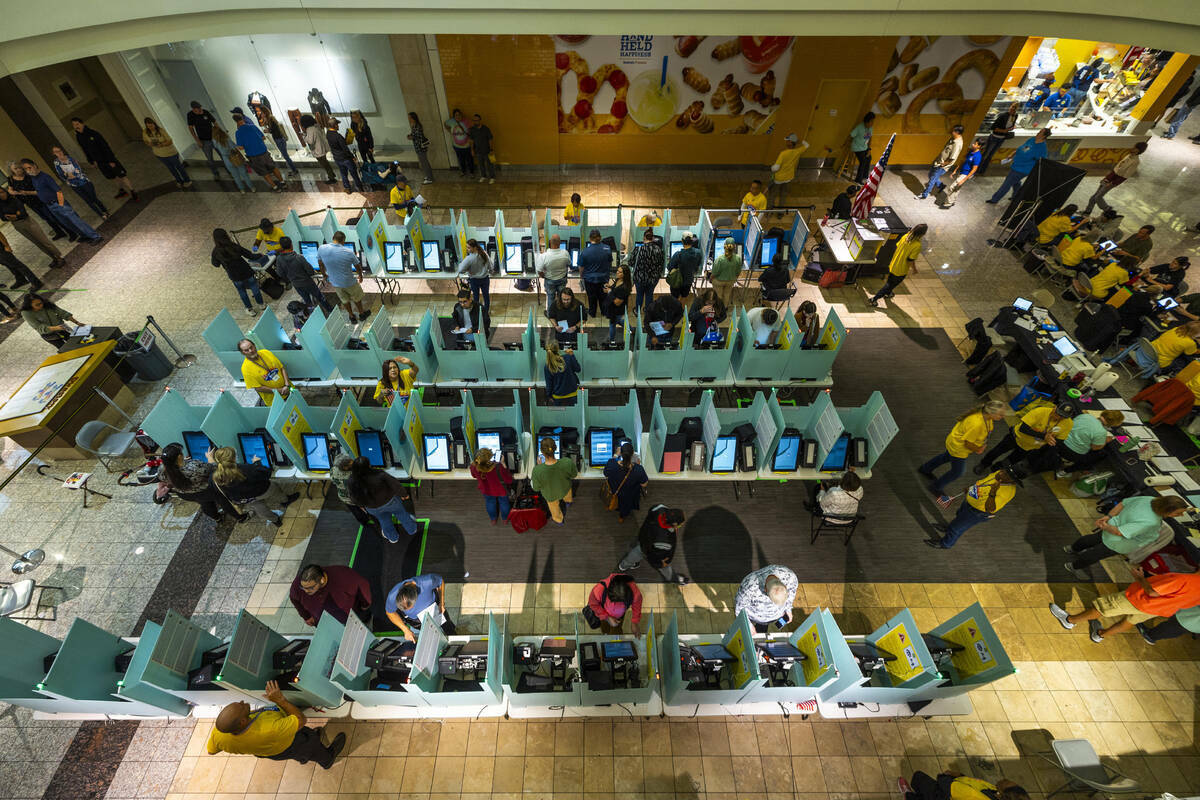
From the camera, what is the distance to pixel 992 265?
406 inches

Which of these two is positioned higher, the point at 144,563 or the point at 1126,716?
the point at 144,563

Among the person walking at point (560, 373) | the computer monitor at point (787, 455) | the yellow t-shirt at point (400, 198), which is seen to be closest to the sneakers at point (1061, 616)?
the computer monitor at point (787, 455)

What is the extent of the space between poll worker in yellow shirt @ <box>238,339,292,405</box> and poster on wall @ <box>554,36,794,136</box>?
909 centimetres

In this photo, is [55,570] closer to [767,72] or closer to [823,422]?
[823,422]

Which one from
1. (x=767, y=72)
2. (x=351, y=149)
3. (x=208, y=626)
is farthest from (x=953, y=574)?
(x=351, y=149)

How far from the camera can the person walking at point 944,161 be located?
11750mm

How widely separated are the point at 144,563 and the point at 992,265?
14.4 meters

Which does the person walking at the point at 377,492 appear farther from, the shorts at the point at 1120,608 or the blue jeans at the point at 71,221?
the blue jeans at the point at 71,221

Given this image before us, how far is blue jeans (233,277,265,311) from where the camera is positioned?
8806mm

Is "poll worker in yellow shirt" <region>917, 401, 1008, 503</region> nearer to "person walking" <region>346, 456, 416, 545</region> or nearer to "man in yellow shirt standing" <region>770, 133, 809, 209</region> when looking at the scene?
"person walking" <region>346, 456, 416, 545</region>

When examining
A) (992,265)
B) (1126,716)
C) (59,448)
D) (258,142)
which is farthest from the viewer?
(258,142)

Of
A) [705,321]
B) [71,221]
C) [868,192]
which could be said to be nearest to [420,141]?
[71,221]

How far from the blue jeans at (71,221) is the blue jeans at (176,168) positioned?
2.19 meters

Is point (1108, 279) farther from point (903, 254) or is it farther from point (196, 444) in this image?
point (196, 444)
